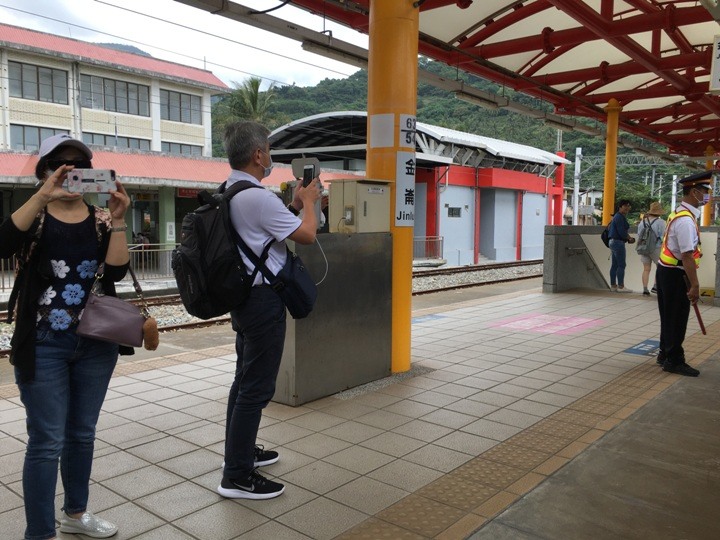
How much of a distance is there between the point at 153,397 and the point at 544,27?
874 centimetres

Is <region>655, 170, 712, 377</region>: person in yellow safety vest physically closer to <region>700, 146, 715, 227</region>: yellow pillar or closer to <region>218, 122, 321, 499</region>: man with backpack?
<region>218, 122, 321, 499</region>: man with backpack

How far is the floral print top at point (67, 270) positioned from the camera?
248 centimetres

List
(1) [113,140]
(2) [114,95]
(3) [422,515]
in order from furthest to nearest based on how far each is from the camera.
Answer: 1. (1) [113,140]
2. (2) [114,95]
3. (3) [422,515]

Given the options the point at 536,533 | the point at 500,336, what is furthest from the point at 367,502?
the point at 500,336

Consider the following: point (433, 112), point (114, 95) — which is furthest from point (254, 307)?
point (433, 112)

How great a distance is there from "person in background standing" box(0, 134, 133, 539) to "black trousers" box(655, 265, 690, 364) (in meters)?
5.05

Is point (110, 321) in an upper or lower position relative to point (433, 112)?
lower

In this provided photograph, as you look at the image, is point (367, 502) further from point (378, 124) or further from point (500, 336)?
point (500, 336)

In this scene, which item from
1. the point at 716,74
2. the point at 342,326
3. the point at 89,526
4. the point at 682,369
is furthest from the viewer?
the point at 716,74

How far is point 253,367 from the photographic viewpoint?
3109mm

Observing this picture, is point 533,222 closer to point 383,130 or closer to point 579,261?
point 579,261

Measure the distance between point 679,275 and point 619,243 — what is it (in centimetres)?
623

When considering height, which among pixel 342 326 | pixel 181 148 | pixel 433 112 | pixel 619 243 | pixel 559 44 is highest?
pixel 433 112

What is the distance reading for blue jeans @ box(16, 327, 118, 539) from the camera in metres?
2.46
